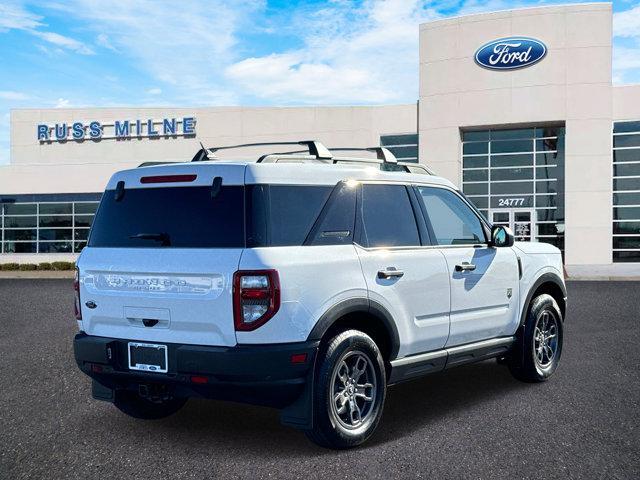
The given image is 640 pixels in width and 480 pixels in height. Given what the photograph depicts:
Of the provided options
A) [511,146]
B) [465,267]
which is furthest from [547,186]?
[465,267]

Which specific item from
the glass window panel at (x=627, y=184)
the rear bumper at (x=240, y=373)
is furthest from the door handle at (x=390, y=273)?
the glass window panel at (x=627, y=184)

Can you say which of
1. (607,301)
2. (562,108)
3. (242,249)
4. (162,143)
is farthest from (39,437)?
(162,143)

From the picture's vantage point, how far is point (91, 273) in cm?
539

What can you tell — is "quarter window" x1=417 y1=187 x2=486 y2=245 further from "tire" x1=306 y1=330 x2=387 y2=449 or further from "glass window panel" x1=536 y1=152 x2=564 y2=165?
"glass window panel" x1=536 y1=152 x2=564 y2=165

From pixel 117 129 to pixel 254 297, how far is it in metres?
39.1

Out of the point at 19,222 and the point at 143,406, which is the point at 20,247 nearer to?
the point at 19,222

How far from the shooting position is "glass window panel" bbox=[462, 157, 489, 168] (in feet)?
116

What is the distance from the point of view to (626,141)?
111ft

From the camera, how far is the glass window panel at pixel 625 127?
33.6m

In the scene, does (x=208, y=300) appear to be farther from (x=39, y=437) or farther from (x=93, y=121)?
(x=93, y=121)

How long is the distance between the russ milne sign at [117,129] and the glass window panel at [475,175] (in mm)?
14696

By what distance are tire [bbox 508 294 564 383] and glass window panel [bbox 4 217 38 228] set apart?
128 ft

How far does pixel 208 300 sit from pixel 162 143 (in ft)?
124

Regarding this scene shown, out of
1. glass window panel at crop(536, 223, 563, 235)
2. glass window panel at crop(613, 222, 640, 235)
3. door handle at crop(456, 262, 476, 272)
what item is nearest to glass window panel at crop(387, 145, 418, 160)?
glass window panel at crop(536, 223, 563, 235)
